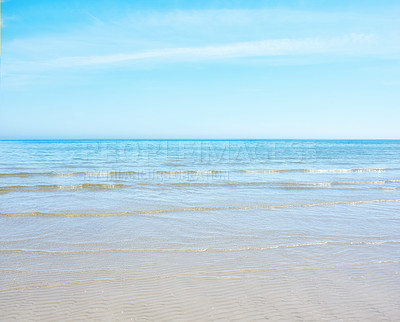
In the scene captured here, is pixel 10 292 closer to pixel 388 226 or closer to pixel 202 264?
pixel 202 264

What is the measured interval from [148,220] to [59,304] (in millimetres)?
4666

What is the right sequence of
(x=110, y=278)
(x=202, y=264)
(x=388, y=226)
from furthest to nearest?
(x=388, y=226), (x=202, y=264), (x=110, y=278)

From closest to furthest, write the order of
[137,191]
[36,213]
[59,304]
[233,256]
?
1. [59,304]
2. [233,256]
3. [36,213]
4. [137,191]

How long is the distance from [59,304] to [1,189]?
38.4 ft

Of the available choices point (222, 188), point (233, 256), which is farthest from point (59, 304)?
point (222, 188)

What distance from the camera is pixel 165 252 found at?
260 inches

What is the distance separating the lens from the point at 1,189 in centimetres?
1416

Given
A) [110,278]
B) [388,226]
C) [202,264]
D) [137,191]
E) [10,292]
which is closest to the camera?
[10,292]

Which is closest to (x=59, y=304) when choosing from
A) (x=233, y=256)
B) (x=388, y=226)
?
(x=233, y=256)

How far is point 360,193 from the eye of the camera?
1400 centimetres

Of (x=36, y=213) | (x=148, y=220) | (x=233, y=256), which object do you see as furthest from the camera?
(x=36, y=213)

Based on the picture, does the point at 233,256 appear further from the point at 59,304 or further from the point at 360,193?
the point at 360,193

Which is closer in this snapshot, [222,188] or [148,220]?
[148,220]

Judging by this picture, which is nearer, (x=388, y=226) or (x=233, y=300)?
(x=233, y=300)
